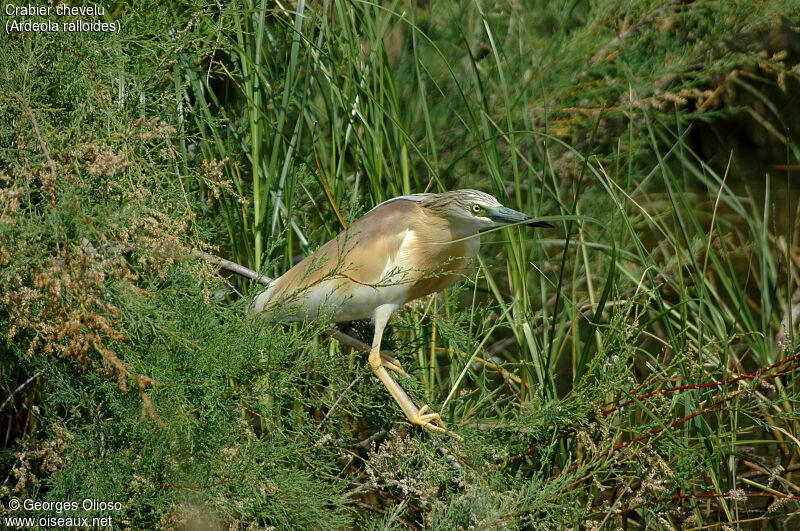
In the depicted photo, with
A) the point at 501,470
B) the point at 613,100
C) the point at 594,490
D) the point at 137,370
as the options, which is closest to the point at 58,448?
the point at 137,370

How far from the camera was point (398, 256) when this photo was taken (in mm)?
2504

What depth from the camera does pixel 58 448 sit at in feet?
6.46

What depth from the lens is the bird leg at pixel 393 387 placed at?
2.31 m

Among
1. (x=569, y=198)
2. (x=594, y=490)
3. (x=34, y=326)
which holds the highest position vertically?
(x=34, y=326)

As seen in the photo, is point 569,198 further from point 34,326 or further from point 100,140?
point 34,326

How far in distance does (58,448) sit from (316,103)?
1839 millimetres

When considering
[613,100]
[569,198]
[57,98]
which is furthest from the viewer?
[613,100]

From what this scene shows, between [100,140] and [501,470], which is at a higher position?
[100,140]
